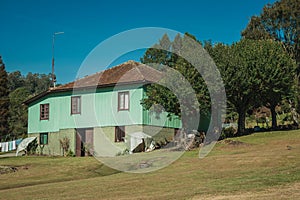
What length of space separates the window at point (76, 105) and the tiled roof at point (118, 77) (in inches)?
35.6

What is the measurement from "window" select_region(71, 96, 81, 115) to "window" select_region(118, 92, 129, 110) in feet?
13.8

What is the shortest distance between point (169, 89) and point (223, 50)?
6.05 m

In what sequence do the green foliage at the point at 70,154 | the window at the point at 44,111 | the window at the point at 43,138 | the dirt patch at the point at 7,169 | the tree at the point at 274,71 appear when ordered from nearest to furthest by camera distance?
1. the dirt patch at the point at 7,169
2. the tree at the point at 274,71
3. the green foliage at the point at 70,154
4. the window at the point at 43,138
5. the window at the point at 44,111

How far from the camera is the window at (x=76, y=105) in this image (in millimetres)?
39075

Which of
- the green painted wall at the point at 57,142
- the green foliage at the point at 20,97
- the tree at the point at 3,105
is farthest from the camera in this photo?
the green foliage at the point at 20,97

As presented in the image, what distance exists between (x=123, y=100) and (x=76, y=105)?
4.95 meters

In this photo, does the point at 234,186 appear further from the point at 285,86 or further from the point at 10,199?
the point at 285,86

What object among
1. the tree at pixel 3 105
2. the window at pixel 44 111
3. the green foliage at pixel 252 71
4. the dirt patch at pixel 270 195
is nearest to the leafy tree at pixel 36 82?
the tree at pixel 3 105

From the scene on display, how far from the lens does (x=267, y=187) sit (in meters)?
14.6

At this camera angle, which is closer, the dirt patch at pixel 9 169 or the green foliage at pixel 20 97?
the dirt patch at pixel 9 169

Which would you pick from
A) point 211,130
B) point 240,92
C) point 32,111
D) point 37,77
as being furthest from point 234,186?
point 37,77

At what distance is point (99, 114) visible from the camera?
37.8 m

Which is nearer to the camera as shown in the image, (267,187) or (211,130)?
(267,187)

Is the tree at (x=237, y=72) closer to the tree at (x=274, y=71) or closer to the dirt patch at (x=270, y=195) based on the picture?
the tree at (x=274, y=71)
